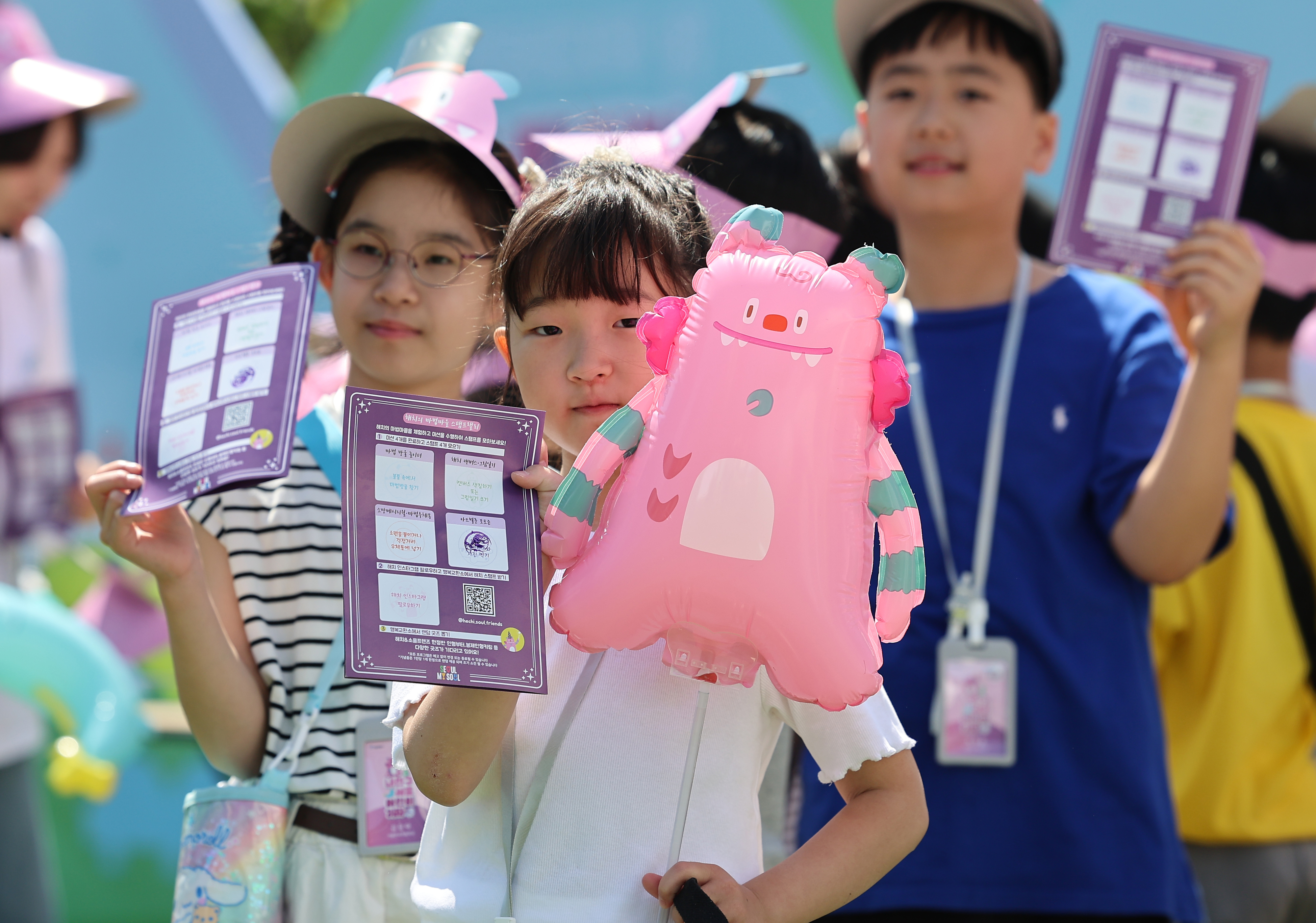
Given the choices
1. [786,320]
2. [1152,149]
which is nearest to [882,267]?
Result: [786,320]

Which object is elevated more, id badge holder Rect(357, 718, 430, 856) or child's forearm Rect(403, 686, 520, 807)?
child's forearm Rect(403, 686, 520, 807)

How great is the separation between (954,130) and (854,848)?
149 cm

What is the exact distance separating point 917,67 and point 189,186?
3.57 meters

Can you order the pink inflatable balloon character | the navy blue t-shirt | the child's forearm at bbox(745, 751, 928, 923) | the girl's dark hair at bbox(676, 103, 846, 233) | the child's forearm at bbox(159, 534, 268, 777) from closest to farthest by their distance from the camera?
the pink inflatable balloon character, the child's forearm at bbox(745, 751, 928, 923), the child's forearm at bbox(159, 534, 268, 777), the navy blue t-shirt, the girl's dark hair at bbox(676, 103, 846, 233)

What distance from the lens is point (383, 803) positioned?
1940mm

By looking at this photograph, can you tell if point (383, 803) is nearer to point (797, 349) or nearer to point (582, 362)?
point (582, 362)

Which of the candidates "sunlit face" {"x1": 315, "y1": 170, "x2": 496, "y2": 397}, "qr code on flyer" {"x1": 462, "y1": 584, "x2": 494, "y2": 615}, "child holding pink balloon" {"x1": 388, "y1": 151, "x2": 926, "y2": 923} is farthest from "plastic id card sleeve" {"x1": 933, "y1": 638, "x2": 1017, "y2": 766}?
"qr code on flyer" {"x1": 462, "y1": 584, "x2": 494, "y2": 615}

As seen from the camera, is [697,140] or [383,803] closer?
[383,803]

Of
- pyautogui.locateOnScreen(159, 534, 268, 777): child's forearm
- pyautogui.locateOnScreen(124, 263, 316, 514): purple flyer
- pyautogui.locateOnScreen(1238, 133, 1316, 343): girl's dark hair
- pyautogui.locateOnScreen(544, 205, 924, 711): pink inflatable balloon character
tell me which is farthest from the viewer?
pyautogui.locateOnScreen(1238, 133, 1316, 343): girl's dark hair

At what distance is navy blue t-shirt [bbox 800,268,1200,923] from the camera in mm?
2215

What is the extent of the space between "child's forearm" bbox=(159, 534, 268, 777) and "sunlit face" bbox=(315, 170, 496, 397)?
1.25 feet

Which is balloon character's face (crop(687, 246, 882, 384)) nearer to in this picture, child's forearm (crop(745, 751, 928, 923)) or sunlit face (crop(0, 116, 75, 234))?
child's forearm (crop(745, 751, 928, 923))

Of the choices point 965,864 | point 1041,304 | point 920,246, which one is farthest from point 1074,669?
point 920,246

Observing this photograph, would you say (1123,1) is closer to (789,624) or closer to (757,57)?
(757,57)
